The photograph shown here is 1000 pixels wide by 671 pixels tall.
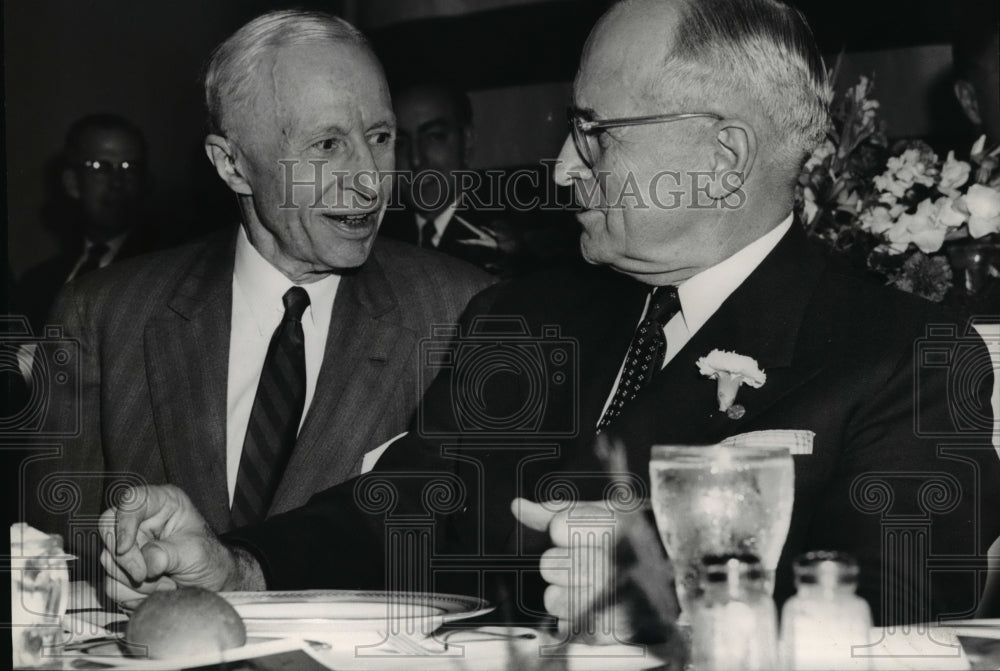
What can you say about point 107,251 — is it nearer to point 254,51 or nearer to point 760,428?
point 254,51

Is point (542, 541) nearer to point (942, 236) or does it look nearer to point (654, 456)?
point (654, 456)

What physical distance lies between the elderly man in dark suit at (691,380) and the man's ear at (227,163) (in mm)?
530

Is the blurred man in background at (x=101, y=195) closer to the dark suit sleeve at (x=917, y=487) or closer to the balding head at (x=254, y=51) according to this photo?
the balding head at (x=254, y=51)

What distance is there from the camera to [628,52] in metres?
1.64

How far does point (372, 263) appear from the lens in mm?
2039

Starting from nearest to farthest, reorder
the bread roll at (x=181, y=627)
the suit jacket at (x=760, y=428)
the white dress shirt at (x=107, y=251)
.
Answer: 1. the bread roll at (x=181, y=627)
2. the suit jacket at (x=760, y=428)
3. the white dress shirt at (x=107, y=251)

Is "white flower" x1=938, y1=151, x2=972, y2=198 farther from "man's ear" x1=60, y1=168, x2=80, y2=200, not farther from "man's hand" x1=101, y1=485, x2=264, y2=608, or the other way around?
"man's ear" x1=60, y1=168, x2=80, y2=200

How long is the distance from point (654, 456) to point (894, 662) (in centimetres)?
31

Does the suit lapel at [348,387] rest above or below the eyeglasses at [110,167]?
below

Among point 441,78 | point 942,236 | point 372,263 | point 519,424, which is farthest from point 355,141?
point 942,236

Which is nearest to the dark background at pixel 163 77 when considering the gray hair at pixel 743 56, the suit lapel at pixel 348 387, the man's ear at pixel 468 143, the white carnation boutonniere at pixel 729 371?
the man's ear at pixel 468 143

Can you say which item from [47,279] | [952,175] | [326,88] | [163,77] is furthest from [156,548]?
[952,175]

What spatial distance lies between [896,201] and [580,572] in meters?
1.20

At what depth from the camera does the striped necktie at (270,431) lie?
6.25 feet
